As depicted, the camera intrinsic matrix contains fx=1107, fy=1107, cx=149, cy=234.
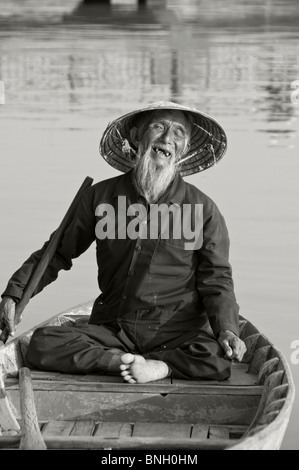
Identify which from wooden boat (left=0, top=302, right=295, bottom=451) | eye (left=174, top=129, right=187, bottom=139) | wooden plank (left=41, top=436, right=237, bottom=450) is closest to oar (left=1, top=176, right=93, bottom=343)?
wooden boat (left=0, top=302, right=295, bottom=451)

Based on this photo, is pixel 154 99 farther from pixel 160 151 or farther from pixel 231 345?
pixel 231 345

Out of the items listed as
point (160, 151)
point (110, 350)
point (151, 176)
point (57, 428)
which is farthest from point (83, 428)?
point (160, 151)

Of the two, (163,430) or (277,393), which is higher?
(277,393)

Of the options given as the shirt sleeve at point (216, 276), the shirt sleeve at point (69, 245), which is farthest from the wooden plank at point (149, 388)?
the shirt sleeve at point (69, 245)

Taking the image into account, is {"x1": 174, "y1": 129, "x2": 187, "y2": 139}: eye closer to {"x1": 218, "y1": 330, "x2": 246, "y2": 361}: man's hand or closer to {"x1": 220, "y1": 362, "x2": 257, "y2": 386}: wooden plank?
{"x1": 218, "y1": 330, "x2": 246, "y2": 361}: man's hand

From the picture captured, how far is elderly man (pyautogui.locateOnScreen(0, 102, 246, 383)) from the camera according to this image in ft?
13.8

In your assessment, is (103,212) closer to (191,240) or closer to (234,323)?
(191,240)

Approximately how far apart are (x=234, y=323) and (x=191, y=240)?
1.21 ft

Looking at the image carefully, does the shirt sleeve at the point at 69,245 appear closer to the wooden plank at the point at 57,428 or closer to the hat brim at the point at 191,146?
the hat brim at the point at 191,146

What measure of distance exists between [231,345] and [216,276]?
0.31 m

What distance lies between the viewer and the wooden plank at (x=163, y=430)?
389 cm

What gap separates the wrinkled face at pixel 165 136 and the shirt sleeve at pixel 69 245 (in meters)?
0.30

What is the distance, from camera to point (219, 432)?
390cm

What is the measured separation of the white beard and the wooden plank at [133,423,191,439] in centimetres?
90
